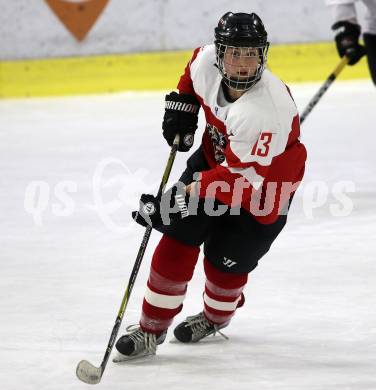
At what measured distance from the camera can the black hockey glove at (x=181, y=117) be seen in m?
2.72

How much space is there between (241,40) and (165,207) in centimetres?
42

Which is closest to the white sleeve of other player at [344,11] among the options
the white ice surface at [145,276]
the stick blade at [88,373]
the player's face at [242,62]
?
the white ice surface at [145,276]

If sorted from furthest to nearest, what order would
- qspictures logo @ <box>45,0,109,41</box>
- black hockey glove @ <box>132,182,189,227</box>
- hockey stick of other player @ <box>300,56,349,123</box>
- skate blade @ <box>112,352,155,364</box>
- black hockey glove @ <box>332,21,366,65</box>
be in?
qspictures logo @ <box>45,0,109,41</box> < black hockey glove @ <box>332,21,366,65</box> < hockey stick of other player @ <box>300,56,349,123</box> < skate blade @ <box>112,352,155,364</box> < black hockey glove @ <box>132,182,189,227</box>

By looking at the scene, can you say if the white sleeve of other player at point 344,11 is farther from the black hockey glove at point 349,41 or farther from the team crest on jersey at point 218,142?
the team crest on jersey at point 218,142

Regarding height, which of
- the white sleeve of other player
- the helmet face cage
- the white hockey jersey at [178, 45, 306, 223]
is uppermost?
the helmet face cage

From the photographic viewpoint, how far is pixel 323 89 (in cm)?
421

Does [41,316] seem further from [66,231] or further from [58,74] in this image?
[58,74]

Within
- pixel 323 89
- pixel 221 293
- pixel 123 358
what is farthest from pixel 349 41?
pixel 123 358

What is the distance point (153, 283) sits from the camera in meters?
2.59

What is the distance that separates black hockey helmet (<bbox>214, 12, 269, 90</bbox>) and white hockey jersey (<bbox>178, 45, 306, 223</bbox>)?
4 centimetres

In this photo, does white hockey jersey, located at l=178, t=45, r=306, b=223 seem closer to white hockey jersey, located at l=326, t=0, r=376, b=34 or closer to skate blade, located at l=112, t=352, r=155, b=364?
skate blade, located at l=112, t=352, r=155, b=364

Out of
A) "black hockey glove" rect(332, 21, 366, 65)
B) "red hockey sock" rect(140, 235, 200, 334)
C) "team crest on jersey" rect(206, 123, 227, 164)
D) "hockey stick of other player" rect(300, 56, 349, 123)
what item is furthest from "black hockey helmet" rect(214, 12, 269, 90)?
"black hockey glove" rect(332, 21, 366, 65)

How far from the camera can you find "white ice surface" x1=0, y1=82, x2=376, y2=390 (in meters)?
2.47

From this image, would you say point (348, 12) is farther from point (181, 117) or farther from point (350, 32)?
point (181, 117)
